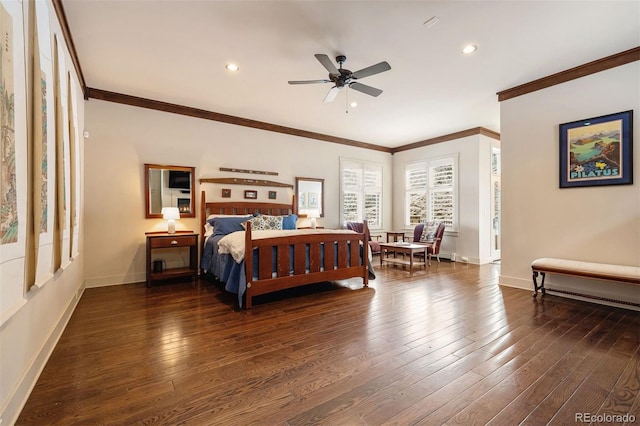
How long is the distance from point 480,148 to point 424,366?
5286 mm

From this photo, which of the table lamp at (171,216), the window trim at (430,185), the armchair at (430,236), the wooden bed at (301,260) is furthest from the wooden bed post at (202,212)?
the window trim at (430,185)

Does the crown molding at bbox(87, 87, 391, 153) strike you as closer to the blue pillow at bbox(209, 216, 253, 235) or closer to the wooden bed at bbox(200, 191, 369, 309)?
the blue pillow at bbox(209, 216, 253, 235)

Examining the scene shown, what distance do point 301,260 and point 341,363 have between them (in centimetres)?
170

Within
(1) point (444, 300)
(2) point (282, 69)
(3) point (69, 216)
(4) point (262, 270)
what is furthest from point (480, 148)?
(3) point (69, 216)

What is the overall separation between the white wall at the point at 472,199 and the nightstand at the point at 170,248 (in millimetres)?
5264

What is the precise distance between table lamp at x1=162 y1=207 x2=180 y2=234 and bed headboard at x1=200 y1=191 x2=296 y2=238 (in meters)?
0.48

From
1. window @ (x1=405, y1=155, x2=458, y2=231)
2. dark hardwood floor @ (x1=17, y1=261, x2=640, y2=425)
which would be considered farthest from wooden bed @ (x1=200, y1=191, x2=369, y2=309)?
window @ (x1=405, y1=155, x2=458, y2=231)

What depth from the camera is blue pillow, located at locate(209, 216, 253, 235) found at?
446cm

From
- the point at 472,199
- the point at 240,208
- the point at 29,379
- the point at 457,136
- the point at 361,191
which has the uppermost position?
the point at 457,136

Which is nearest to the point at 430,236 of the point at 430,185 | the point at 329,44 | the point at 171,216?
the point at 430,185

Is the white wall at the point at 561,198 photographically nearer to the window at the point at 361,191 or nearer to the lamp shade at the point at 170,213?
the window at the point at 361,191

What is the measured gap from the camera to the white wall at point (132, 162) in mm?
4141

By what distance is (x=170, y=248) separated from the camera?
4605mm

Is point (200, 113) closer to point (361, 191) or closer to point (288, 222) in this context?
point (288, 222)
